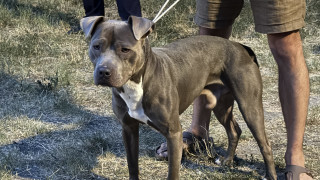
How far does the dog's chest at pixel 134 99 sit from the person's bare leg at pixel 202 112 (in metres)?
0.97

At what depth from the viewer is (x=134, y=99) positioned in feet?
11.6

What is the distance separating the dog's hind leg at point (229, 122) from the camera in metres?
4.35

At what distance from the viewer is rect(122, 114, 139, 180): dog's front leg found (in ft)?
12.6

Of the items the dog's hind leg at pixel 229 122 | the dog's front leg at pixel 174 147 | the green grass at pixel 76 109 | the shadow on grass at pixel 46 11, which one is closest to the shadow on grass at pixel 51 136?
the green grass at pixel 76 109

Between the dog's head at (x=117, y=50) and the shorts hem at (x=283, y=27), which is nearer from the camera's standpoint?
the dog's head at (x=117, y=50)

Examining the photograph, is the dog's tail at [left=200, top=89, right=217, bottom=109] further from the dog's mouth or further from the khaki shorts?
the dog's mouth

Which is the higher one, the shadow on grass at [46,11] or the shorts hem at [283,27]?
the shorts hem at [283,27]

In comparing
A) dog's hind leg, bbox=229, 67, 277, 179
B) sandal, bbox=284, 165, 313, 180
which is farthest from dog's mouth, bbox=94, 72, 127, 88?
sandal, bbox=284, 165, 313, 180

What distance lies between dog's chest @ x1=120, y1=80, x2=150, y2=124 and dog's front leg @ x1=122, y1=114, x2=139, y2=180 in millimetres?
190

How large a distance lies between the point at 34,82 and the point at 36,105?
0.67 meters

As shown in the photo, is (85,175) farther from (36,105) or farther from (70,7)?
(70,7)

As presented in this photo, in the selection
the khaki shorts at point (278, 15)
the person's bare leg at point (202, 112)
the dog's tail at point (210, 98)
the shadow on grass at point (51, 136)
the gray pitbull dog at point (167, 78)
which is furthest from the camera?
the person's bare leg at point (202, 112)

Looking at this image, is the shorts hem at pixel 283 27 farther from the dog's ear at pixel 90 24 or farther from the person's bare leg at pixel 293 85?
the dog's ear at pixel 90 24

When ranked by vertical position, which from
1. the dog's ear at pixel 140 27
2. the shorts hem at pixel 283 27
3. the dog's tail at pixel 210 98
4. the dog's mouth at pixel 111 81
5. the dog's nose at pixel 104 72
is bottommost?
the dog's tail at pixel 210 98
